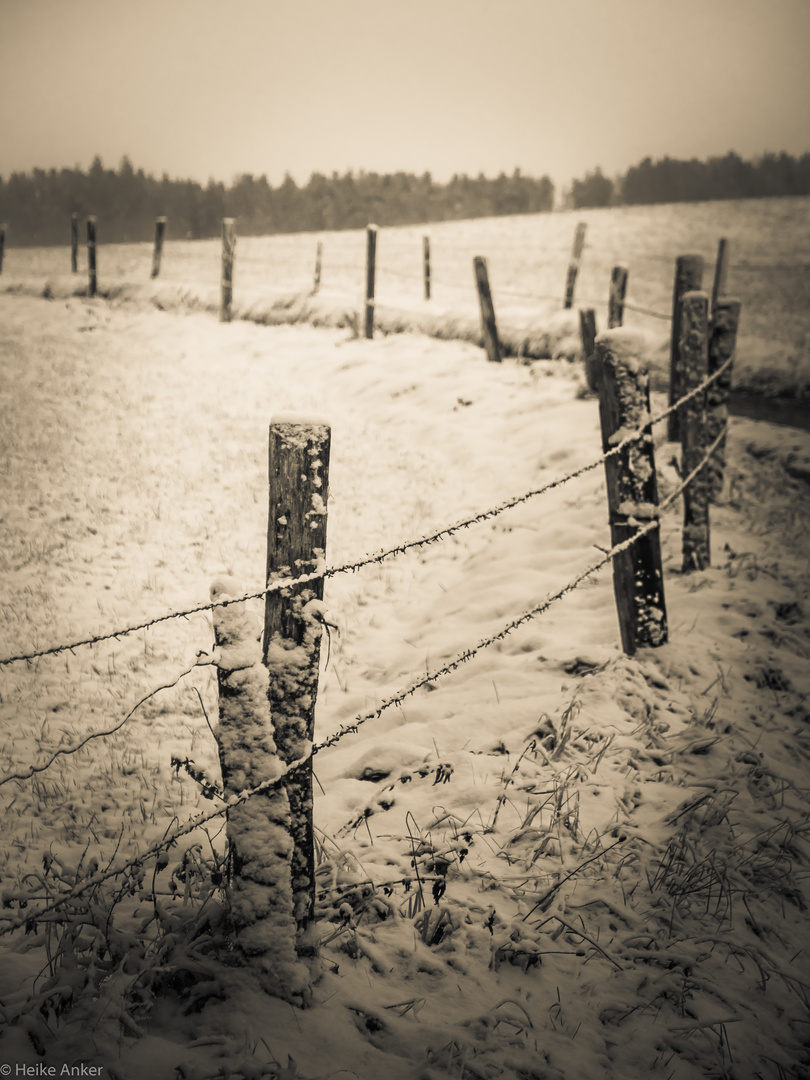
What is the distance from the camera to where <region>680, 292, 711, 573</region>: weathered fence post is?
180 inches

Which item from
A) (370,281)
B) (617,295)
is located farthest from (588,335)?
(370,281)

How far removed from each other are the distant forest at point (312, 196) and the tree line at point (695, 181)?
0.39 ft

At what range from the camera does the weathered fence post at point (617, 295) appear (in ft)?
30.1

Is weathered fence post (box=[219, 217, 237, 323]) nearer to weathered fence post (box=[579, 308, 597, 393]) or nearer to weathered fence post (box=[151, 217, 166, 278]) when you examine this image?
weathered fence post (box=[151, 217, 166, 278])

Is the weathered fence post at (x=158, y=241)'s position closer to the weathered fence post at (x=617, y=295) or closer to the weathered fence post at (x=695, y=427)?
the weathered fence post at (x=617, y=295)

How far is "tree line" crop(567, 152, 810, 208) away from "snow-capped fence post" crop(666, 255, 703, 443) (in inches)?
2910

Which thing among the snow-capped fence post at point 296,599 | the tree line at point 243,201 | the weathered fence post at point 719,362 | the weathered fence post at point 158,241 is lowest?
the snow-capped fence post at point 296,599

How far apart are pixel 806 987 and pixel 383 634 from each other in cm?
318

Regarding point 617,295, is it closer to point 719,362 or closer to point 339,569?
point 719,362

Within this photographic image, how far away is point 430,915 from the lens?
2254mm

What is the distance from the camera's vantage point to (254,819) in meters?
1.99

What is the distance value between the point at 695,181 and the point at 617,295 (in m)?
81.4

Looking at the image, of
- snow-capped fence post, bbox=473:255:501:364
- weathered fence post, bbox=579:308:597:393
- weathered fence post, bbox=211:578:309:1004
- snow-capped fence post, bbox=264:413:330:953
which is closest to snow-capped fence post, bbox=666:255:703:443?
weathered fence post, bbox=579:308:597:393

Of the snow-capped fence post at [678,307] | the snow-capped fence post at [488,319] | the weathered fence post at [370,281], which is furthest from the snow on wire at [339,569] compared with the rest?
the weathered fence post at [370,281]
